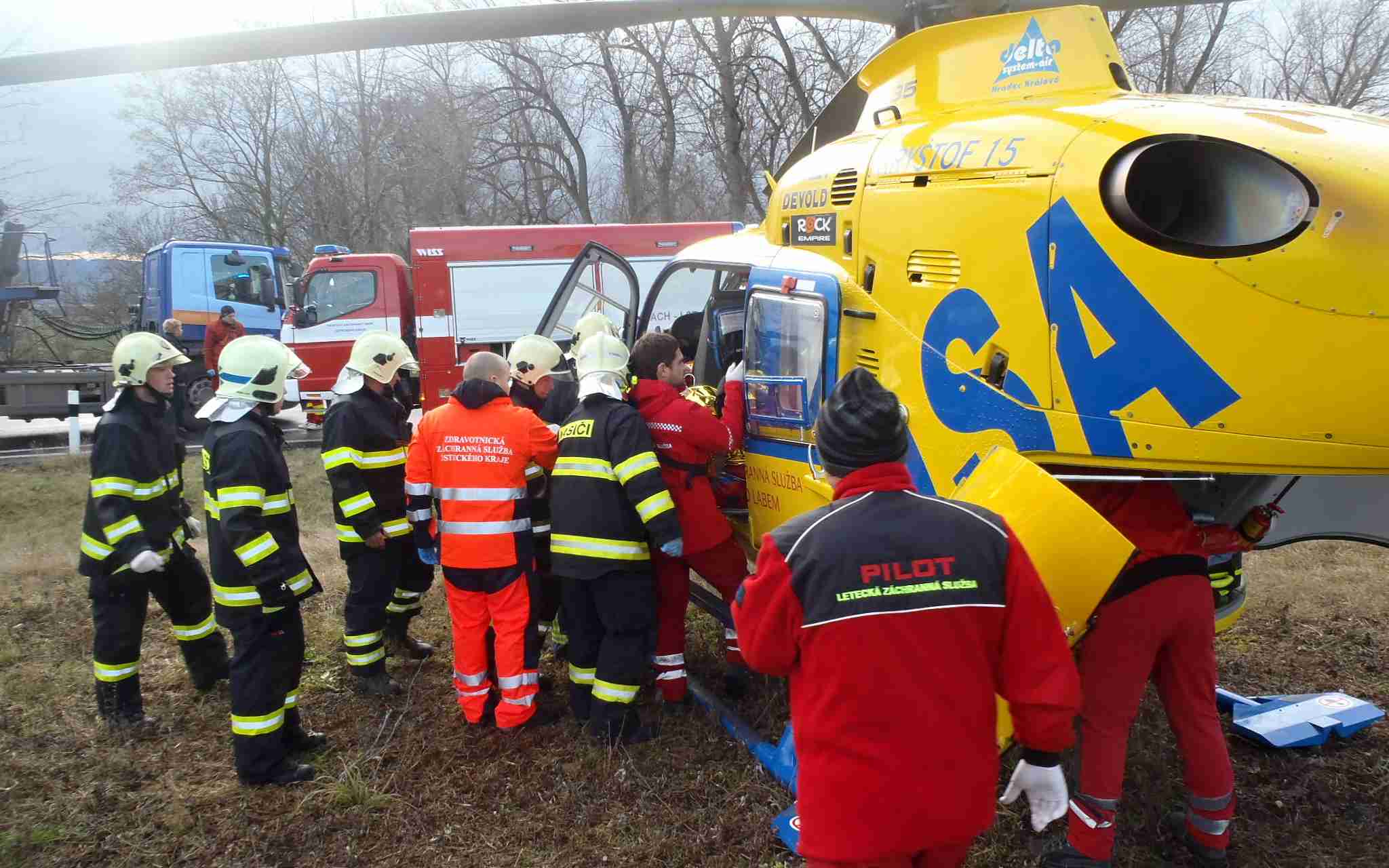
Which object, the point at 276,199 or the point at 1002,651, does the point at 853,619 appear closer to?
the point at 1002,651

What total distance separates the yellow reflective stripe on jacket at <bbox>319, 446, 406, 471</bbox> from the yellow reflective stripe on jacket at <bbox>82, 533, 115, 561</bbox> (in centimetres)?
105

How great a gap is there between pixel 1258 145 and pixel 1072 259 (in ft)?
1.74

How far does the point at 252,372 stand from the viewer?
396 centimetres

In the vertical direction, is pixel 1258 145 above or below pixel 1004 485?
above

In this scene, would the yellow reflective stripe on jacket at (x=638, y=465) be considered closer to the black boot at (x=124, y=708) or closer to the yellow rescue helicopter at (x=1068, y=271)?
the yellow rescue helicopter at (x=1068, y=271)

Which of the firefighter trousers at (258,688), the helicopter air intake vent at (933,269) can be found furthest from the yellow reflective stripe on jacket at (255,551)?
the helicopter air intake vent at (933,269)

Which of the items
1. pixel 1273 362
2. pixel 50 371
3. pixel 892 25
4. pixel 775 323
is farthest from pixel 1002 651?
pixel 50 371

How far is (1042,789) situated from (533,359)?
3619mm

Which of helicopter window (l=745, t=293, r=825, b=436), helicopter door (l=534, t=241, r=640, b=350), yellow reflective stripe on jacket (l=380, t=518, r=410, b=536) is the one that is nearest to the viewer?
helicopter window (l=745, t=293, r=825, b=436)

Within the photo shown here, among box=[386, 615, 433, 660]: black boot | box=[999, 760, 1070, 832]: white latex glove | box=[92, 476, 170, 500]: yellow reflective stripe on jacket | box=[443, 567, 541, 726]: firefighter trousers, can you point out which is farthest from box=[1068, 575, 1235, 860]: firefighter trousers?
box=[92, 476, 170, 500]: yellow reflective stripe on jacket

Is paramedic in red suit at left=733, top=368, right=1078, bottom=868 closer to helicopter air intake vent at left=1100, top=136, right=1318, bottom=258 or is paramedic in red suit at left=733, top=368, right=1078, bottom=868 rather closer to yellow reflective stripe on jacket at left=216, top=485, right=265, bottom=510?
helicopter air intake vent at left=1100, top=136, right=1318, bottom=258

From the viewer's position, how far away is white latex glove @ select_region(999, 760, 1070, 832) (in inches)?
84.7

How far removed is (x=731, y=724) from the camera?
13.9 feet

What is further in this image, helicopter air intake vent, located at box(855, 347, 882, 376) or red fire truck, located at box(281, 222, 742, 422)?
red fire truck, located at box(281, 222, 742, 422)
